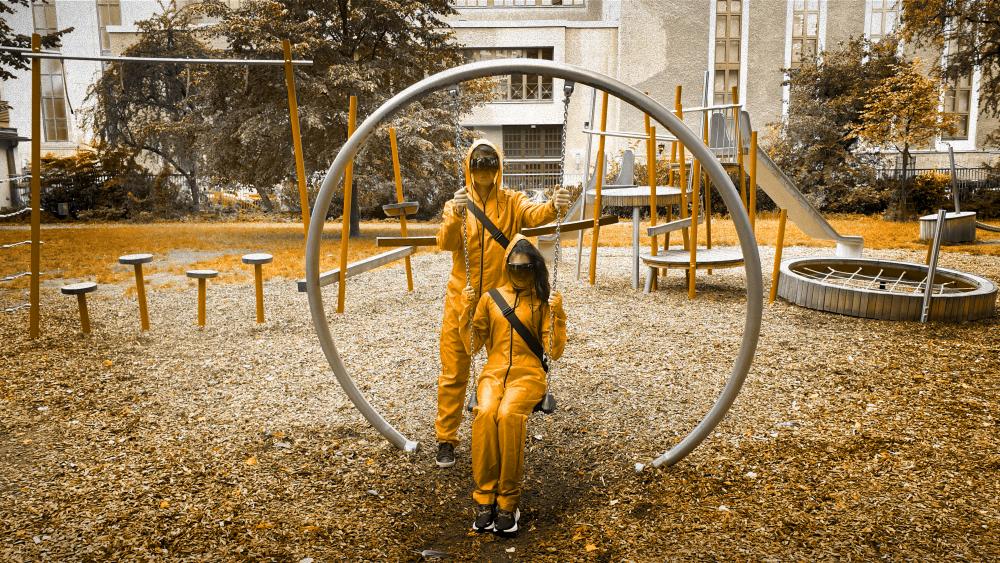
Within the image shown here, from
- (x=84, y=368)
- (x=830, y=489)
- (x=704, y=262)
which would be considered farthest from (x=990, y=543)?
(x=84, y=368)

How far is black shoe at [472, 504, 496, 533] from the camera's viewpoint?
2.85m

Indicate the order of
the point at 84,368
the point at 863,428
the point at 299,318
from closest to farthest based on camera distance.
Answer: the point at 863,428, the point at 84,368, the point at 299,318

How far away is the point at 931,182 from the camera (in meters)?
19.0

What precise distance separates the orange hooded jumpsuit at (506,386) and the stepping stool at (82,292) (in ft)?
14.4

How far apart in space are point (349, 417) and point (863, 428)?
3277 millimetres

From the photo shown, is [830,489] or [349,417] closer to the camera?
[830,489]

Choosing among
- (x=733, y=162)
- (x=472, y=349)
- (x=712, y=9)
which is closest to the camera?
(x=472, y=349)

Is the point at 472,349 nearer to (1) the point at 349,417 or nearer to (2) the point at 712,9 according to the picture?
(1) the point at 349,417

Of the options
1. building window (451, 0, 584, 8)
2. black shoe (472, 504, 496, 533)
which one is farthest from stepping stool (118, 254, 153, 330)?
building window (451, 0, 584, 8)

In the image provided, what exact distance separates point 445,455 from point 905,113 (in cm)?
1877

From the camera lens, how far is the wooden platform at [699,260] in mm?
7363

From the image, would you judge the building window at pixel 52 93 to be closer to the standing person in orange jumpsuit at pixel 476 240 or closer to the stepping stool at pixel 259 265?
the stepping stool at pixel 259 265

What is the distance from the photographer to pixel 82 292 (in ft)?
19.3

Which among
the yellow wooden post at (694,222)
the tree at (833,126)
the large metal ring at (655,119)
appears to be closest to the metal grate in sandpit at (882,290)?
the yellow wooden post at (694,222)
